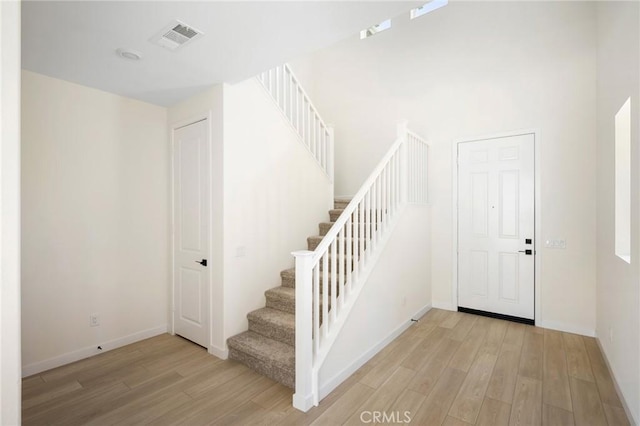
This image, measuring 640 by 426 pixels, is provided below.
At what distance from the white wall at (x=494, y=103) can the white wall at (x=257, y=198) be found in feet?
5.90

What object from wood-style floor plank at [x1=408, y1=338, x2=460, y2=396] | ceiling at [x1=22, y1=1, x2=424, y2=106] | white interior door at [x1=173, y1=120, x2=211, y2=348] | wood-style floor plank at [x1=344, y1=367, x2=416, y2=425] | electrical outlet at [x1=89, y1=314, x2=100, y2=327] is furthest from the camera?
white interior door at [x1=173, y1=120, x2=211, y2=348]

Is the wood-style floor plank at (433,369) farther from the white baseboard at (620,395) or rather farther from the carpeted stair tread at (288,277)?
the carpeted stair tread at (288,277)

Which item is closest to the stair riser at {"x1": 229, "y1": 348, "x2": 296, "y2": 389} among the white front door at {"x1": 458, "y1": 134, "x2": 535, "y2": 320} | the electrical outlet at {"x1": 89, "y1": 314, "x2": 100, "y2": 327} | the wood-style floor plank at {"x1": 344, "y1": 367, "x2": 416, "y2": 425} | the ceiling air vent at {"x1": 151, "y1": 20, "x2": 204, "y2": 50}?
the wood-style floor plank at {"x1": 344, "y1": 367, "x2": 416, "y2": 425}

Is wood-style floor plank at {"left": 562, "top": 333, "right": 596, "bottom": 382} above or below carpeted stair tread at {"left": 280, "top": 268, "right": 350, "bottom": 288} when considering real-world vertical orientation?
below

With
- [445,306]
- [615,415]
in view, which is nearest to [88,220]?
[445,306]

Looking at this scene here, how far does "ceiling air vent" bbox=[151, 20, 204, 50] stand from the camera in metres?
2.03

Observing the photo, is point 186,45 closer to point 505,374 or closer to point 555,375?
point 505,374

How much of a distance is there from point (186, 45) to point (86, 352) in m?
3.02

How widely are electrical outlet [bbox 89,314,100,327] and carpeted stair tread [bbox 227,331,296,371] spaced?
1.39 metres

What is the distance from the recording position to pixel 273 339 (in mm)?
2830

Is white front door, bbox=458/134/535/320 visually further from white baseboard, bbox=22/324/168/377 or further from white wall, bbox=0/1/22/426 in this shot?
white wall, bbox=0/1/22/426

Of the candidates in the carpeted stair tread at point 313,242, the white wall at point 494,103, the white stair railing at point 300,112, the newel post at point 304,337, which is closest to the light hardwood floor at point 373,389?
the newel post at point 304,337

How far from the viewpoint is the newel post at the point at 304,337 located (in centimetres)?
213

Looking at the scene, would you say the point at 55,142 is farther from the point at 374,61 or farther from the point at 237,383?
the point at 374,61
